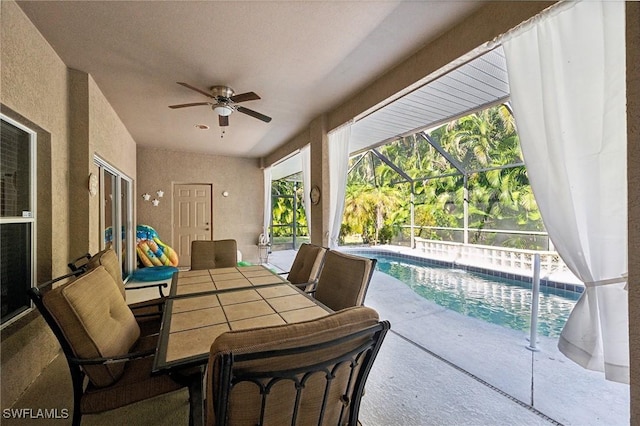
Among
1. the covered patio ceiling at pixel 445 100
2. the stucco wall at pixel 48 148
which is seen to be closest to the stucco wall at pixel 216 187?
the stucco wall at pixel 48 148

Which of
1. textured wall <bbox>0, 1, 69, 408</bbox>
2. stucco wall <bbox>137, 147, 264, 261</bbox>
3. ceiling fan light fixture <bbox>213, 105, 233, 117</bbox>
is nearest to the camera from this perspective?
textured wall <bbox>0, 1, 69, 408</bbox>

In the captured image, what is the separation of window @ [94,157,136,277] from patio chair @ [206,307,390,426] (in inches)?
136

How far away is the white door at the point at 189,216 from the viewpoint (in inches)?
249

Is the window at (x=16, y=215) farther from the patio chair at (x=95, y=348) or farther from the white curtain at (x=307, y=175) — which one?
the white curtain at (x=307, y=175)

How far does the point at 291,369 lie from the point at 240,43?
2439 mm

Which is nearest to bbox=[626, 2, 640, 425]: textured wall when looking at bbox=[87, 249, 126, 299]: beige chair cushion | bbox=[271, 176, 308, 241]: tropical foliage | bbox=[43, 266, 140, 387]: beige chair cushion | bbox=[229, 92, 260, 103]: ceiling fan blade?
Answer: bbox=[43, 266, 140, 387]: beige chair cushion

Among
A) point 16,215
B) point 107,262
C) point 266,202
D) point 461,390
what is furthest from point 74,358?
point 266,202

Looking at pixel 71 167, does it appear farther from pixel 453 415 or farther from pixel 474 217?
pixel 474 217

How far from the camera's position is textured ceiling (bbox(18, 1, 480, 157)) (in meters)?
1.86

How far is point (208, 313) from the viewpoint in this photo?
1.52 meters

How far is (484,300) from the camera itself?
4430 mm

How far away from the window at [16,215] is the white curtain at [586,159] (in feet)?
11.2

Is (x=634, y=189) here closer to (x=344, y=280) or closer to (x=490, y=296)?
(x=344, y=280)

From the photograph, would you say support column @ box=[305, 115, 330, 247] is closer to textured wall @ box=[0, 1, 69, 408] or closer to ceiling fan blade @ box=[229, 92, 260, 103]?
ceiling fan blade @ box=[229, 92, 260, 103]
